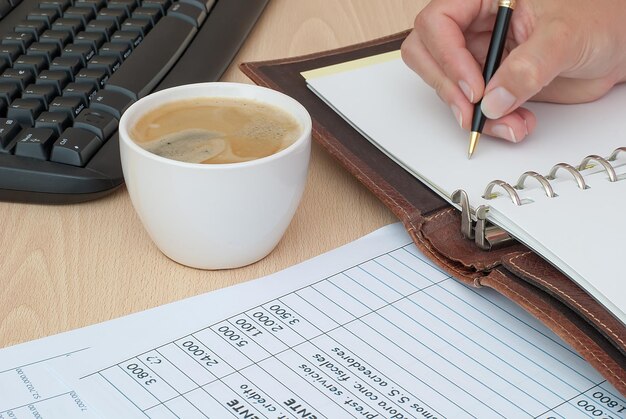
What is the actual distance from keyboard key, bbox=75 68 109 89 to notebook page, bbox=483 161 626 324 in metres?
0.34

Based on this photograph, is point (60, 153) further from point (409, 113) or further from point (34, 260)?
point (409, 113)

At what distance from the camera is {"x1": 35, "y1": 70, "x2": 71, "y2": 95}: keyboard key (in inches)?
27.5

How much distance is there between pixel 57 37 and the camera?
76cm

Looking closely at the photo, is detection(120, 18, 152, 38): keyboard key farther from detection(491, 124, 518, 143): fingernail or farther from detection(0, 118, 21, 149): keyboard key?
detection(491, 124, 518, 143): fingernail

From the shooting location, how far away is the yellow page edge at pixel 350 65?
2.60 feet

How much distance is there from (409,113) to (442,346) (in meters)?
0.27

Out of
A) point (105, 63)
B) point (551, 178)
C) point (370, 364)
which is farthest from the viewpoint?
point (105, 63)

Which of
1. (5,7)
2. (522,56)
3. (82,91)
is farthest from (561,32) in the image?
(5,7)

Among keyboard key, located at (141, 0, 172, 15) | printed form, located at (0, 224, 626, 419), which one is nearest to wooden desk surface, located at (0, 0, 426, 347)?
printed form, located at (0, 224, 626, 419)

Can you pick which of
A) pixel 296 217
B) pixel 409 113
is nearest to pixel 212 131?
pixel 296 217

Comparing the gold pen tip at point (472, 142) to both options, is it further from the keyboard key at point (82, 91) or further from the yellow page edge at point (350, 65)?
the keyboard key at point (82, 91)

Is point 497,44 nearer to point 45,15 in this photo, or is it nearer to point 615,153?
point 615,153

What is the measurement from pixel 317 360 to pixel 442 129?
0.91 ft

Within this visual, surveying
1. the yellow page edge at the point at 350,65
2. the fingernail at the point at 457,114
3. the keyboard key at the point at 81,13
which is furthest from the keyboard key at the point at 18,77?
the fingernail at the point at 457,114
